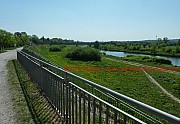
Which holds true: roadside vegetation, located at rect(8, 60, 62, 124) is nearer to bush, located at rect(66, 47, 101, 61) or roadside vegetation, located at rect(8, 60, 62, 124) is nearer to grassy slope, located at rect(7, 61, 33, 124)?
grassy slope, located at rect(7, 61, 33, 124)

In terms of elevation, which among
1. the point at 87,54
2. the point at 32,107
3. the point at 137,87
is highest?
the point at 32,107

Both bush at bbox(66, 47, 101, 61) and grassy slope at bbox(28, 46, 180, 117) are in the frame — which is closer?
grassy slope at bbox(28, 46, 180, 117)

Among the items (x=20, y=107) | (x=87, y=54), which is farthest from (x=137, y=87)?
(x=87, y=54)

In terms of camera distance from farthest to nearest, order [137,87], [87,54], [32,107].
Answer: [87,54] < [137,87] < [32,107]

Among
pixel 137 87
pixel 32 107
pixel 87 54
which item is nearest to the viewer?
pixel 32 107

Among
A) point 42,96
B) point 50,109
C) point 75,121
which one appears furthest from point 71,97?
point 42,96

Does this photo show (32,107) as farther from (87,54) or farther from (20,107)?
(87,54)

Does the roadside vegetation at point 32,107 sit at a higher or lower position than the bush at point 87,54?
higher

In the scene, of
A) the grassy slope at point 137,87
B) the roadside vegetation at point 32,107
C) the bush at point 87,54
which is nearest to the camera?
the roadside vegetation at point 32,107

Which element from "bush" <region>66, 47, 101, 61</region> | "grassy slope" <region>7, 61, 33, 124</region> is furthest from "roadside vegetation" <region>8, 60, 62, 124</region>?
"bush" <region>66, 47, 101, 61</region>

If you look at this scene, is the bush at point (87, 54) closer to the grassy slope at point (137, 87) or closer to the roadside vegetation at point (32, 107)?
the grassy slope at point (137, 87)

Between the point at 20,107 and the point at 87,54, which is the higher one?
the point at 20,107

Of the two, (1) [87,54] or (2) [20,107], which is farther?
(1) [87,54]

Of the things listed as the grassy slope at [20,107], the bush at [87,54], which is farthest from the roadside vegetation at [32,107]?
the bush at [87,54]
